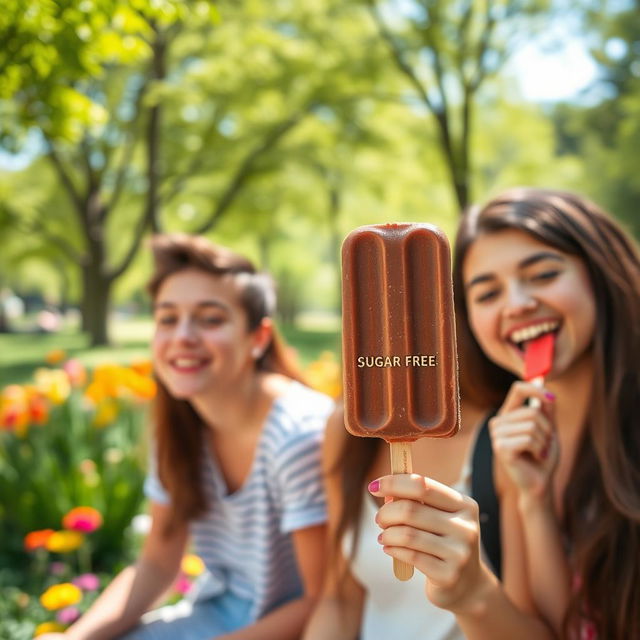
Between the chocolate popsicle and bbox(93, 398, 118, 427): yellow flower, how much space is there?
374 cm

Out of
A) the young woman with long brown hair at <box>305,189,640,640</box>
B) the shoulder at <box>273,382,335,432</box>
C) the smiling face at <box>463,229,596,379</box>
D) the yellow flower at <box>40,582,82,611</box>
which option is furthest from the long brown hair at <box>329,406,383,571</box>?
the yellow flower at <box>40,582,82,611</box>

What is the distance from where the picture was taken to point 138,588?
278 cm

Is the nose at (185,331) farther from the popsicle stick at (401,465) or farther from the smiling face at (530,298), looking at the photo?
the popsicle stick at (401,465)

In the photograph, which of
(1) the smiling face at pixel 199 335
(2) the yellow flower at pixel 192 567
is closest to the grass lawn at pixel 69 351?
(2) the yellow flower at pixel 192 567

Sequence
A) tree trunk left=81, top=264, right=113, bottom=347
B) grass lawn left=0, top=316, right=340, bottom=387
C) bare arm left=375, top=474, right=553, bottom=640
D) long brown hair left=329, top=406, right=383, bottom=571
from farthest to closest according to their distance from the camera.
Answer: tree trunk left=81, top=264, right=113, bottom=347 → grass lawn left=0, top=316, right=340, bottom=387 → long brown hair left=329, top=406, right=383, bottom=571 → bare arm left=375, top=474, right=553, bottom=640

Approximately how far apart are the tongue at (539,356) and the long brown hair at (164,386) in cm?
113

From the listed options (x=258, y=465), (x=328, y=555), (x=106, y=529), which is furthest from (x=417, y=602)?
(x=106, y=529)

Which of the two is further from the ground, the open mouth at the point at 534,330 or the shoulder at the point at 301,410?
the open mouth at the point at 534,330

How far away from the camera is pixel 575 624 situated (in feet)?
6.57

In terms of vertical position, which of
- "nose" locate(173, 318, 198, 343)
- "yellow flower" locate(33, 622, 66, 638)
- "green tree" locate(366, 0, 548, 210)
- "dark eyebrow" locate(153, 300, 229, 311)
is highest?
"green tree" locate(366, 0, 548, 210)

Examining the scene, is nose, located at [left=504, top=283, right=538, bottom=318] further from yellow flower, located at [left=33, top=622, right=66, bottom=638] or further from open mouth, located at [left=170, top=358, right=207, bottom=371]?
yellow flower, located at [left=33, top=622, right=66, bottom=638]

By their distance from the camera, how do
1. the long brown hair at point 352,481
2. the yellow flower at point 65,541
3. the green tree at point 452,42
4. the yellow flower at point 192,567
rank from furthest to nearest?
the green tree at point 452,42 < the yellow flower at point 192,567 < the yellow flower at point 65,541 < the long brown hair at point 352,481

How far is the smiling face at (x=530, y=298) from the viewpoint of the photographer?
6.86 ft

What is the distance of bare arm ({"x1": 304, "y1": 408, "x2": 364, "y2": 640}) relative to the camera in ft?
7.66
